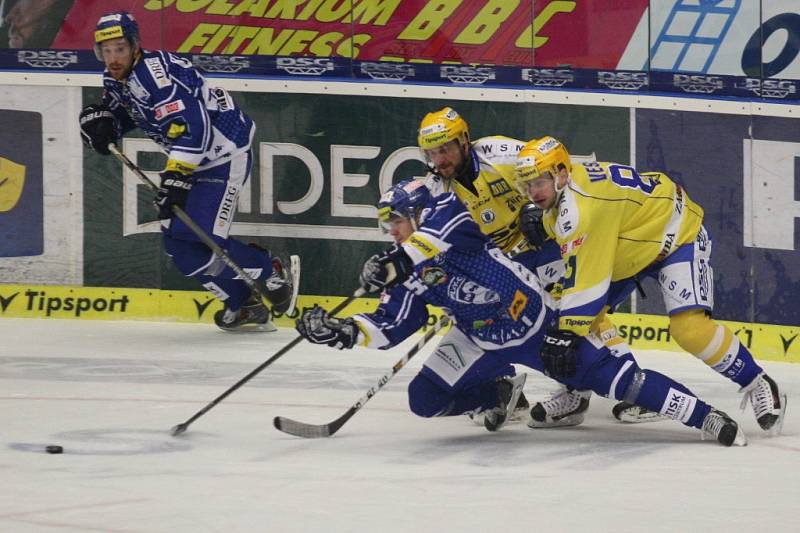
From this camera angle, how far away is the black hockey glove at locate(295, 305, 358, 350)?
205 inches

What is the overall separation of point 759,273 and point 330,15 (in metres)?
2.58

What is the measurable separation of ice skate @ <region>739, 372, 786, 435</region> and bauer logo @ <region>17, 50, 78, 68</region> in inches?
169

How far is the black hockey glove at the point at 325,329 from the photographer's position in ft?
17.1

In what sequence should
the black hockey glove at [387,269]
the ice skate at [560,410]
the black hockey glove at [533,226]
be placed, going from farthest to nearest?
the black hockey glove at [533,226] → the ice skate at [560,410] → the black hockey glove at [387,269]

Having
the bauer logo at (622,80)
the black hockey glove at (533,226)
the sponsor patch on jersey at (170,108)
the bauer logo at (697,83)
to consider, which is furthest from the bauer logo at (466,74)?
the black hockey glove at (533,226)

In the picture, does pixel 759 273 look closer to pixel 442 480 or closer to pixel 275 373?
pixel 275 373

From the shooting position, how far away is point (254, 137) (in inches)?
319

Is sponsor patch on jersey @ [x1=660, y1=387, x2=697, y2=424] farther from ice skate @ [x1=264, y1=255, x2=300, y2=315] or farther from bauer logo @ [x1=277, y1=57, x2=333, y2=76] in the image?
bauer logo @ [x1=277, y1=57, x2=333, y2=76]

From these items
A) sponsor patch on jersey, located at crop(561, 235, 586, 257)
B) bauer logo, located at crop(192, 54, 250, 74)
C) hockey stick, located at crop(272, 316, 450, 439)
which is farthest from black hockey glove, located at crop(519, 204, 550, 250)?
bauer logo, located at crop(192, 54, 250, 74)

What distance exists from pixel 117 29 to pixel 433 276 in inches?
109

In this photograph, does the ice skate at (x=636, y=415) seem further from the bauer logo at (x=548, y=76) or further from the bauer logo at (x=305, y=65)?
the bauer logo at (x=305, y=65)

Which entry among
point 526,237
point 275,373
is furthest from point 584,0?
point 275,373

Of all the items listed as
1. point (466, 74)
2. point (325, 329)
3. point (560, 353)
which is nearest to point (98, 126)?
point (466, 74)

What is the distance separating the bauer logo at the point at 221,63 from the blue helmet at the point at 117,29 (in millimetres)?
717
